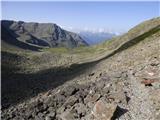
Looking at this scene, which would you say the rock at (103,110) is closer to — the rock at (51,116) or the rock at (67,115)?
the rock at (67,115)

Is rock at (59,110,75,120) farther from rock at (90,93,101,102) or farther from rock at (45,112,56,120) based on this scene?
rock at (90,93,101,102)

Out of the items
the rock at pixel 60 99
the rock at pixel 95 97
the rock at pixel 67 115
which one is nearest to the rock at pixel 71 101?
the rock at pixel 60 99

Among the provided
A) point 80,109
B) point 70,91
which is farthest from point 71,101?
point 70,91

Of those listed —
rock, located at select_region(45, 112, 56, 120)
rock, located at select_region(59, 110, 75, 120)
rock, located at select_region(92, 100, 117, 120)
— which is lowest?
rock, located at select_region(45, 112, 56, 120)

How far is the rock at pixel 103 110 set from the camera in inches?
1066

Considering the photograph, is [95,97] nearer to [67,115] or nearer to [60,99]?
[67,115]

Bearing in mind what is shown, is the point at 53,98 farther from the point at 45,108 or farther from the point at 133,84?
the point at 133,84

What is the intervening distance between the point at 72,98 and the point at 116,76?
7044mm

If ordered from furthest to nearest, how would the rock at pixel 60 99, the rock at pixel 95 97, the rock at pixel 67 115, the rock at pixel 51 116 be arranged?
the rock at pixel 60 99
the rock at pixel 95 97
the rock at pixel 51 116
the rock at pixel 67 115

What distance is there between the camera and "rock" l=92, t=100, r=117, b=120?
27078 mm

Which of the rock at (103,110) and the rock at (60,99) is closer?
the rock at (103,110)

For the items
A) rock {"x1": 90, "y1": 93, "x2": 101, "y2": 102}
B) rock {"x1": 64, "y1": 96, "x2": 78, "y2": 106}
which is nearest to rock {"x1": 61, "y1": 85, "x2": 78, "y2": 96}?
rock {"x1": 64, "y1": 96, "x2": 78, "y2": 106}

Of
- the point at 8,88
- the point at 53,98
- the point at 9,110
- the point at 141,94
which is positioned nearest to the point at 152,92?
the point at 141,94

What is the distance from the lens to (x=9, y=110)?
1447 inches
